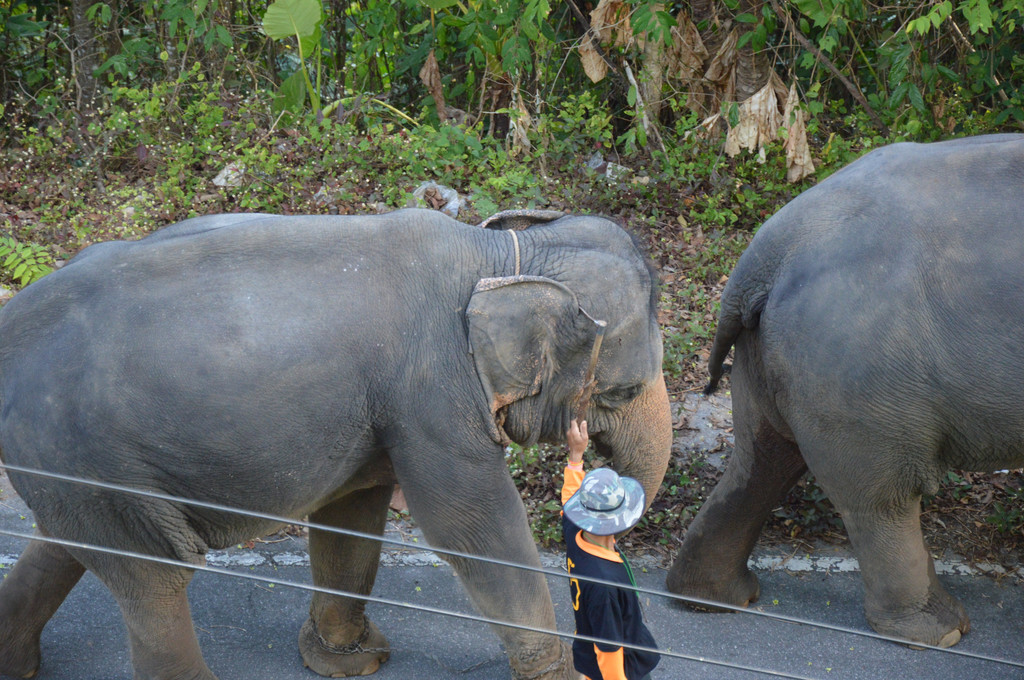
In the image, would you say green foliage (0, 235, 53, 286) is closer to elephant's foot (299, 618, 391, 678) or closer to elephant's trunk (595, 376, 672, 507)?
elephant's foot (299, 618, 391, 678)

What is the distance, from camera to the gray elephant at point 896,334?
10.6 ft

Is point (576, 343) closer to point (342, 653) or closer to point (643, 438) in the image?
point (643, 438)

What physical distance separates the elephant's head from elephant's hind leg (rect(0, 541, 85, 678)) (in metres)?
1.59

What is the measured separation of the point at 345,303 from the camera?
9.64 ft

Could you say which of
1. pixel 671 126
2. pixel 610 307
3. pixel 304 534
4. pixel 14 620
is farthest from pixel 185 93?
pixel 610 307

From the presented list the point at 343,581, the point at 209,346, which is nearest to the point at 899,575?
the point at 343,581

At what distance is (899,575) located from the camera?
11.9ft

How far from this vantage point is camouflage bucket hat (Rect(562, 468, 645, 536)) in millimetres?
2799

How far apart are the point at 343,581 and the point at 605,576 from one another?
118 centimetres

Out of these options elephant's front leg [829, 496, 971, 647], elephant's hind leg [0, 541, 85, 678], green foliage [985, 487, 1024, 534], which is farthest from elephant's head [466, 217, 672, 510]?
green foliage [985, 487, 1024, 534]

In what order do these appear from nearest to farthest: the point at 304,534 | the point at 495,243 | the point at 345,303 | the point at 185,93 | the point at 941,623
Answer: the point at 345,303, the point at 495,243, the point at 941,623, the point at 304,534, the point at 185,93

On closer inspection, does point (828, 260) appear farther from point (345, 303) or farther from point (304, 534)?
point (304, 534)

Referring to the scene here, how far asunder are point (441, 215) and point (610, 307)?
23.3 inches

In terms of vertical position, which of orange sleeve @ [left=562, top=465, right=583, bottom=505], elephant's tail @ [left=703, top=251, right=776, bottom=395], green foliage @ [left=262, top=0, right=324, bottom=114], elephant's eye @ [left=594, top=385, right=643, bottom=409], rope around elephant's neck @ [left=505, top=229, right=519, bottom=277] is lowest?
orange sleeve @ [left=562, top=465, right=583, bottom=505]
